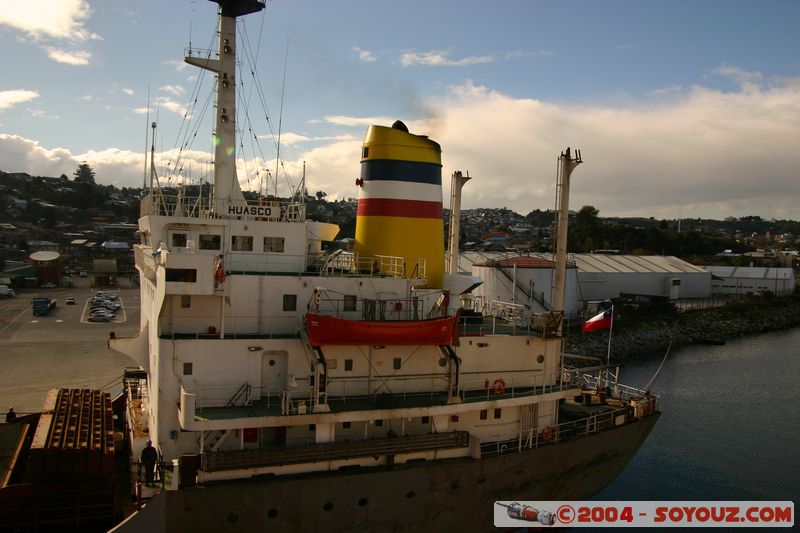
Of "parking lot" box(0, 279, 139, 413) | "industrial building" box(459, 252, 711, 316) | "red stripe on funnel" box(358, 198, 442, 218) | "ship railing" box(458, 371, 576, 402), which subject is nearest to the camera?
"ship railing" box(458, 371, 576, 402)

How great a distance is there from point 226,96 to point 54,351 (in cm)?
2979

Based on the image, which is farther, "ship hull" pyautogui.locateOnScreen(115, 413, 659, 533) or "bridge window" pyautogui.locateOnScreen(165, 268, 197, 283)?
"bridge window" pyautogui.locateOnScreen(165, 268, 197, 283)

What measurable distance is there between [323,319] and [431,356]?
10.9 feet

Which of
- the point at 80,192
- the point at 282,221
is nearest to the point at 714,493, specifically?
the point at 282,221

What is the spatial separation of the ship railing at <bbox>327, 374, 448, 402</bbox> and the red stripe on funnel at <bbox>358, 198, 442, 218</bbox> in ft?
14.8

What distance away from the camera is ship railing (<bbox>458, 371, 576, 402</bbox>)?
14765 mm

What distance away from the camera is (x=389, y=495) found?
42.3 feet

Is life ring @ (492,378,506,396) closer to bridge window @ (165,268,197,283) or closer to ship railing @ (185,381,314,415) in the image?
ship railing @ (185,381,314,415)

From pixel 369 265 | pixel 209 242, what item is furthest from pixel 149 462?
pixel 369 265

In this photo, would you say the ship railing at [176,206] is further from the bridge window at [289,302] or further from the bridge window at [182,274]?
the bridge window at [289,302]

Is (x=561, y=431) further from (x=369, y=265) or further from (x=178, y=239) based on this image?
(x=178, y=239)

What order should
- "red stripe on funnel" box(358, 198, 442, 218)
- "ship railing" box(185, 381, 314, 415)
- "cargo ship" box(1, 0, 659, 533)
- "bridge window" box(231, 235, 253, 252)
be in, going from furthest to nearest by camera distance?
"red stripe on funnel" box(358, 198, 442, 218)
"bridge window" box(231, 235, 253, 252)
"ship railing" box(185, 381, 314, 415)
"cargo ship" box(1, 0, 659, 533)

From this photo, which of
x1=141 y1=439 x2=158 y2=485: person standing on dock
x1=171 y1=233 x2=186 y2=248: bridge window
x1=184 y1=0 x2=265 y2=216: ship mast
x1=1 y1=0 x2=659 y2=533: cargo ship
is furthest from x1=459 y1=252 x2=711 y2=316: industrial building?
x1=141 y1=439 x2=158 y2=485: person standing on dock

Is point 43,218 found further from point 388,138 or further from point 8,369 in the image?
point 388,138
